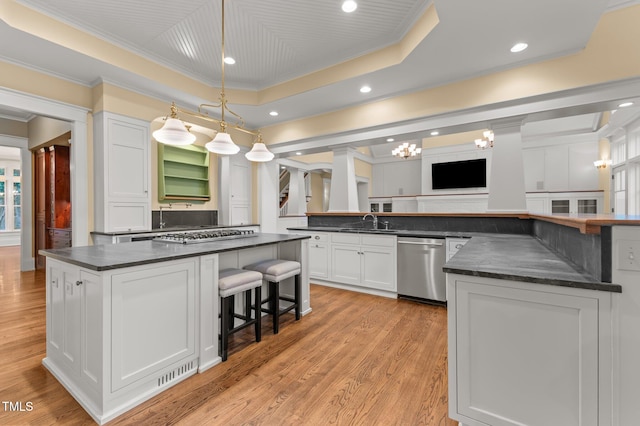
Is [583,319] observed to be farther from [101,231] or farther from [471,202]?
[471,202]

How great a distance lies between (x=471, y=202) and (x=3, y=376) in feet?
32.5

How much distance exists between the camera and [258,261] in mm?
3002

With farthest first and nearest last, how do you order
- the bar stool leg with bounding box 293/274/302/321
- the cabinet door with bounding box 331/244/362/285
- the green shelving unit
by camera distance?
the green shelving unit < the cabinet door with bounding box 331/244/362/285 < the bar stool leg with bounding box 293/274/302/321

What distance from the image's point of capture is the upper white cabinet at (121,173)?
361 centimetres

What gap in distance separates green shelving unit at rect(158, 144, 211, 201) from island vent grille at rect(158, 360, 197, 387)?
340cm

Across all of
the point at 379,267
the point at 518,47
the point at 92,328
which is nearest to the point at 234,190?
the point at 379,267

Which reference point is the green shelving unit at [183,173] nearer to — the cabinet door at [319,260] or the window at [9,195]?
the cabinet door at [319,260]

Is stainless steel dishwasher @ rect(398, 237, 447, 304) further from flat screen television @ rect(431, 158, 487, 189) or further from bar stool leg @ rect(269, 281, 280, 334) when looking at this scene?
flat screen television @ rect(431, 158, 487, 189)

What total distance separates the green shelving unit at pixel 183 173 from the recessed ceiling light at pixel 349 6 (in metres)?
3.53

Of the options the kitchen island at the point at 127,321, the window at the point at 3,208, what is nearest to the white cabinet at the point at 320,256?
the kitchen island at the point at 127,321

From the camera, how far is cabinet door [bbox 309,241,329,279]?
4.43 metres

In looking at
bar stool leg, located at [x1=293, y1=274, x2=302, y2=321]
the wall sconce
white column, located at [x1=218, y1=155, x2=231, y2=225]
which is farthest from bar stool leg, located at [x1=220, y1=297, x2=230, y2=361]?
the wall sconce

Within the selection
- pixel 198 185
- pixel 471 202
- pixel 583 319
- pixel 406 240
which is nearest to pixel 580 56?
pixel 406 240

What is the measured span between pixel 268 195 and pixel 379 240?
2.84 m
